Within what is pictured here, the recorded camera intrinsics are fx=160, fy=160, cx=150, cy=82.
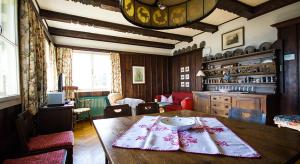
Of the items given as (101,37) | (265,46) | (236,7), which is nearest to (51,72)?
(101,37)

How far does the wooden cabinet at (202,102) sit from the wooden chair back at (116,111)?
9.08ft

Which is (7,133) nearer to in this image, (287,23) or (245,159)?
(245,159)

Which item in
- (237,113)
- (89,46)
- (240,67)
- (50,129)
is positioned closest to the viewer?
(237,113)

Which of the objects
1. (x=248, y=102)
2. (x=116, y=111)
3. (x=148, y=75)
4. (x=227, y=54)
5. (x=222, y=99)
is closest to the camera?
Answer: (x=116, y=111)

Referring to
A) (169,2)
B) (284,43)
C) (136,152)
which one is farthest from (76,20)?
(284,43)

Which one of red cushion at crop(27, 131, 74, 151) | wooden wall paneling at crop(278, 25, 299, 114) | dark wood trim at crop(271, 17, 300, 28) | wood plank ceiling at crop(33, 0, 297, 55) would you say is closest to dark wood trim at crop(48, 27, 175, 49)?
wood plank ceiling at crop(33, 0, 297, 55)

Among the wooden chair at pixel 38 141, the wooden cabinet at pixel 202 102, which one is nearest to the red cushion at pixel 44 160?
the wooden chair at pixel 38 141

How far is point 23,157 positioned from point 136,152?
1.35 meters

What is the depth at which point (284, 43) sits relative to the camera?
120 inches

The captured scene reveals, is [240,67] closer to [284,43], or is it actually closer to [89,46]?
[284,43]

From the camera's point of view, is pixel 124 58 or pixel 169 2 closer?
pixel 169 2

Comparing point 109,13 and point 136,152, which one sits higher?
point 109,13

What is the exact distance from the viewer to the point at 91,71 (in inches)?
225

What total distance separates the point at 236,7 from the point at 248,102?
195cm
